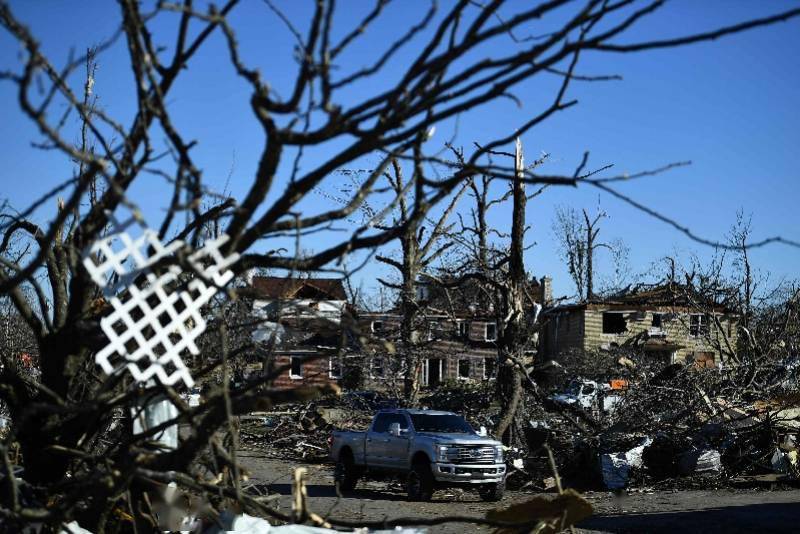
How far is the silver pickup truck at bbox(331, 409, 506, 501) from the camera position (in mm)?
16547

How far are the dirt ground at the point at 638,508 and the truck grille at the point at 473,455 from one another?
2.72ft

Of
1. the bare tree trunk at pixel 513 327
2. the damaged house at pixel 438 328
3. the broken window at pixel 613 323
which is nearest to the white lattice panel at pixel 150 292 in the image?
the damaged house at pixel 438 328

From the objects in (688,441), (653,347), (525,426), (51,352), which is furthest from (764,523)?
(653,347)

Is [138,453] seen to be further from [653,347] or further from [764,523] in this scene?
[653,347]

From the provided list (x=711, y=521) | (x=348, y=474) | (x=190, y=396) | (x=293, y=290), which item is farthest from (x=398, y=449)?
(x=293, y=290)

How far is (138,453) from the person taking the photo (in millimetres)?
4219

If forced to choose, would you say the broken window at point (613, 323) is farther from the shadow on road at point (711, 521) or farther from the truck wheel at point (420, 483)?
the shadow on road at point (711, 521)

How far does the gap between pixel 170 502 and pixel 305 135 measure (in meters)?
2.84

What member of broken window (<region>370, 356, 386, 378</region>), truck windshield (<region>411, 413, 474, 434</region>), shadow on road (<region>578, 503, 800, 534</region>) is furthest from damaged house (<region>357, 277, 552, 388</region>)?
shadow on road (<region>578, 503, 800, 534</region>)

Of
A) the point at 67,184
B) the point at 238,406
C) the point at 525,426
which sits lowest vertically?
the point at 525,426

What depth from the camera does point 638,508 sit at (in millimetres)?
14875

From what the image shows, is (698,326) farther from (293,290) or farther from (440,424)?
(293,290)

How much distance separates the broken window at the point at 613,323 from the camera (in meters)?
57.2

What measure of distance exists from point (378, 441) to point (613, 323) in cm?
4248
